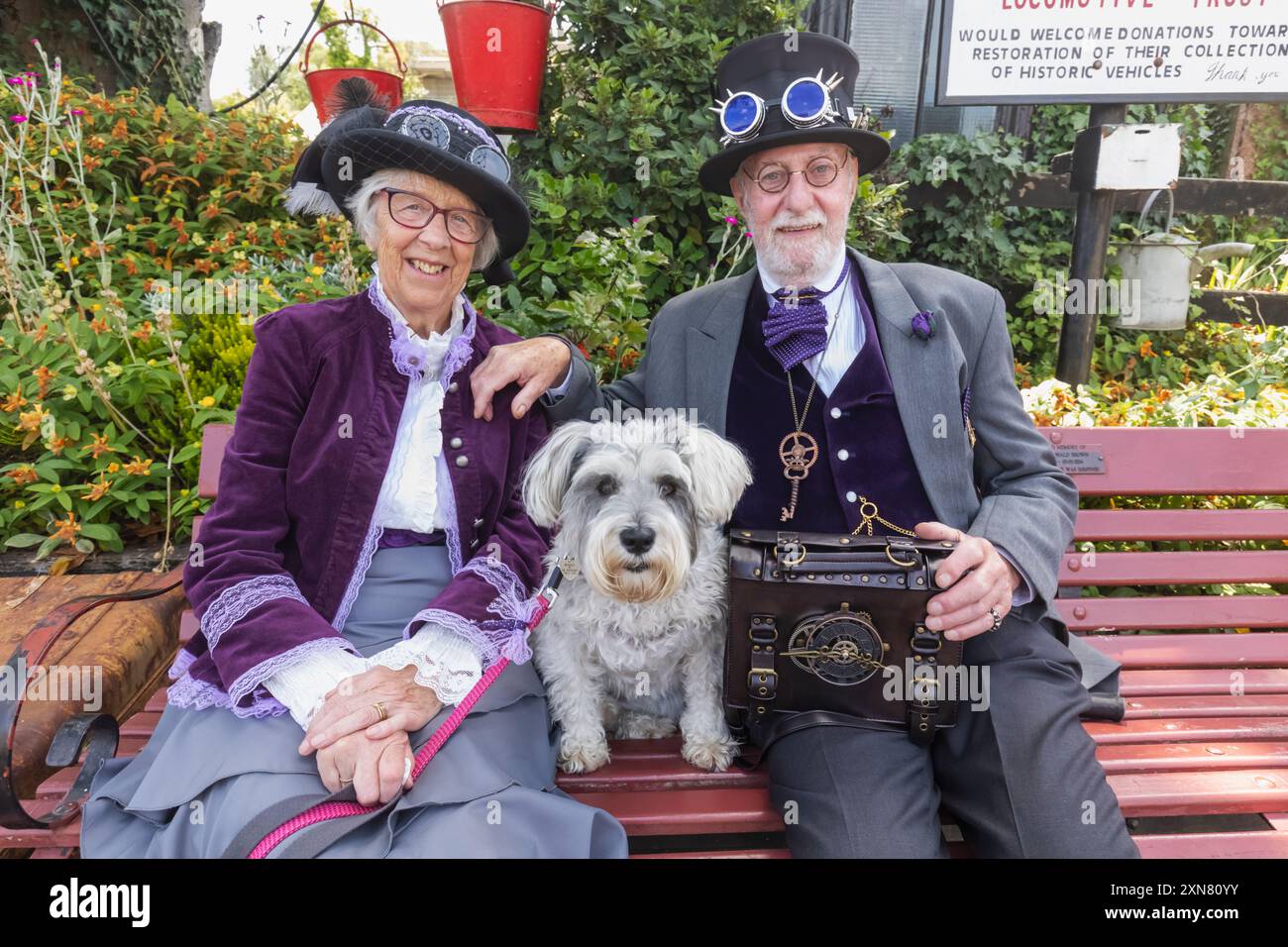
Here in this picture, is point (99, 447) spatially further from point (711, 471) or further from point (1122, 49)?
point (1122, 49)

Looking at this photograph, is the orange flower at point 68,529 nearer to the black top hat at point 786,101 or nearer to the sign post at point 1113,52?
the black top hat at point 786,101

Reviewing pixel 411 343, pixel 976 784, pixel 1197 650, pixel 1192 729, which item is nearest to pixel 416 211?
pixel 411 343

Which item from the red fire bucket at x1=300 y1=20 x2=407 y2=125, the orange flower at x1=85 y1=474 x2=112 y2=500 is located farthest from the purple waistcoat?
the red fire bucket at x1=300 y1=20 x2=407 y2=125

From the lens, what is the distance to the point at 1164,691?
267 cm

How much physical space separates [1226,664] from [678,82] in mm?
3623

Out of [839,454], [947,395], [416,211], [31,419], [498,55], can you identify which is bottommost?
[31,419]

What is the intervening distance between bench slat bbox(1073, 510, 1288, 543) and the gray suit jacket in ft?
1.84

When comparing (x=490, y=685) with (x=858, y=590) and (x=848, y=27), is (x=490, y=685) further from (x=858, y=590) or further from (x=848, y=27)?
(x=848, y=27)

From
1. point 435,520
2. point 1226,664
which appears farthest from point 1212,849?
point 435,520

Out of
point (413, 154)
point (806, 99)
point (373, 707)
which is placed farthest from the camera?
point (806, 99)

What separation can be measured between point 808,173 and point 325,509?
1.76 m

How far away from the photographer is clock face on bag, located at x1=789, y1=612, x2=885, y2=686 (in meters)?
2.01

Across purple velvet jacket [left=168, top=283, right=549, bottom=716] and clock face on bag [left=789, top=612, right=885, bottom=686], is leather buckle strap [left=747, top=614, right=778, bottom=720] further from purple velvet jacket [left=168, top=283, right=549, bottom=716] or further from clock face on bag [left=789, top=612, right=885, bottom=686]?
purple velvet jacket [left=168, top=283, right=549, bottom=716]

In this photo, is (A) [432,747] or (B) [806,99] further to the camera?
(B) [806,99]
